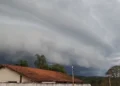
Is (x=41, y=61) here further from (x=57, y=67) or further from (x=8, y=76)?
(x=8, y=76)

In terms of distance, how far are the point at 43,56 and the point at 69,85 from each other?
A: 38149 mm

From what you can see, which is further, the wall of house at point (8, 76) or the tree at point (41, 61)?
the tree at point (41, 61)

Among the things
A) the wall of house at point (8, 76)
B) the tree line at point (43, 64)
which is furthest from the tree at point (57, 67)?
the wall of house at point (8, 76)

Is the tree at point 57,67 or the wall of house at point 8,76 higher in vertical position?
the tree at point 57,67

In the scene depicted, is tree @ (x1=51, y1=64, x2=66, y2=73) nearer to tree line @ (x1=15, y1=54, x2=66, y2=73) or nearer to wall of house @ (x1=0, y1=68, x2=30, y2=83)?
tree line @ (x1=15, y1=54, x2=66, y2=73)

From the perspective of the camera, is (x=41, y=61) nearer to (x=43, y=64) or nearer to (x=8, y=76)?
(x=43, y=64)

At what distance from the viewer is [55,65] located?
7381 cm

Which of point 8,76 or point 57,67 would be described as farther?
point 57,67

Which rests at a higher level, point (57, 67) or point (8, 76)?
point (57, 67)

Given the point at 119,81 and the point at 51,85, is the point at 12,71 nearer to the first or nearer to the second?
the point at 51,85

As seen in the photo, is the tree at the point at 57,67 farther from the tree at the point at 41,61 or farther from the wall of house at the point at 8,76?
the wall of house at the point at 8,76

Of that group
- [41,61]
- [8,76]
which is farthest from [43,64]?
[8,76]

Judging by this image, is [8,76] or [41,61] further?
[41,61]

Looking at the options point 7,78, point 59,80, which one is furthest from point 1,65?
point 59,80
